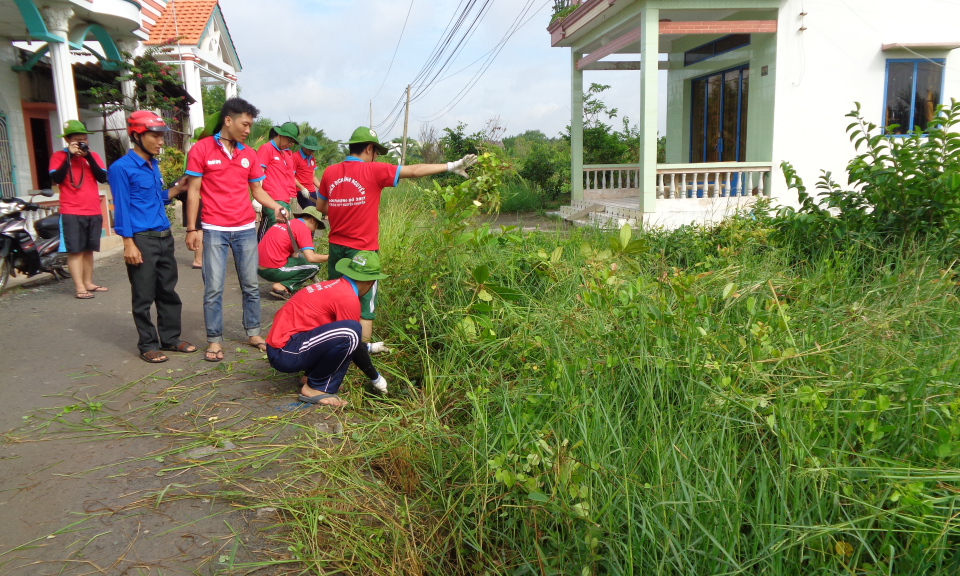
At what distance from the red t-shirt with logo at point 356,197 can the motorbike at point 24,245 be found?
13.6 feet

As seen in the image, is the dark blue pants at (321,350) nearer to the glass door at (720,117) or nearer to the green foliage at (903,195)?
the green foliage at (903,195)

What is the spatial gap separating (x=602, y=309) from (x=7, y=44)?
1244 cm

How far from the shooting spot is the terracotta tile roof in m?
15.3

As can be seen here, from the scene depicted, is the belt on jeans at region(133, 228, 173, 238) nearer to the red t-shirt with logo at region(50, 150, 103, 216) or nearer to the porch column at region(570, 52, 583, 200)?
the red t-shirt with logo at region(50, 150, 103, 216)

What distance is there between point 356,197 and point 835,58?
887cm

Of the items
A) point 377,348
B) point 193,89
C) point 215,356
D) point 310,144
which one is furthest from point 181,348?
point 193,89

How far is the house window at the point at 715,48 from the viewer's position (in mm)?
10905

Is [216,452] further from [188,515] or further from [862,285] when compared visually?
[862,285]

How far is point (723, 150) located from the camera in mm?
12047

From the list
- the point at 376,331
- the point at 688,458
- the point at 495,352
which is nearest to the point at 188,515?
the point at 495,352

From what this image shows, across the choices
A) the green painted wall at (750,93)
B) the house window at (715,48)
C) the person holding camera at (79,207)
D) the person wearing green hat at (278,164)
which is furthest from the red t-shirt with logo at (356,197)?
the house window at (715,48)

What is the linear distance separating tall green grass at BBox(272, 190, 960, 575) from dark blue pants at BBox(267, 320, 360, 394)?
421mm

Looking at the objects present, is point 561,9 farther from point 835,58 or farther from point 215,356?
point 215,356

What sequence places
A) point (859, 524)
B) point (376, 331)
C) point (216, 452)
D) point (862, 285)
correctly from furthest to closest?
point (376, 331) < point (862, 285) < point (216, 452) < point (859, 524)
